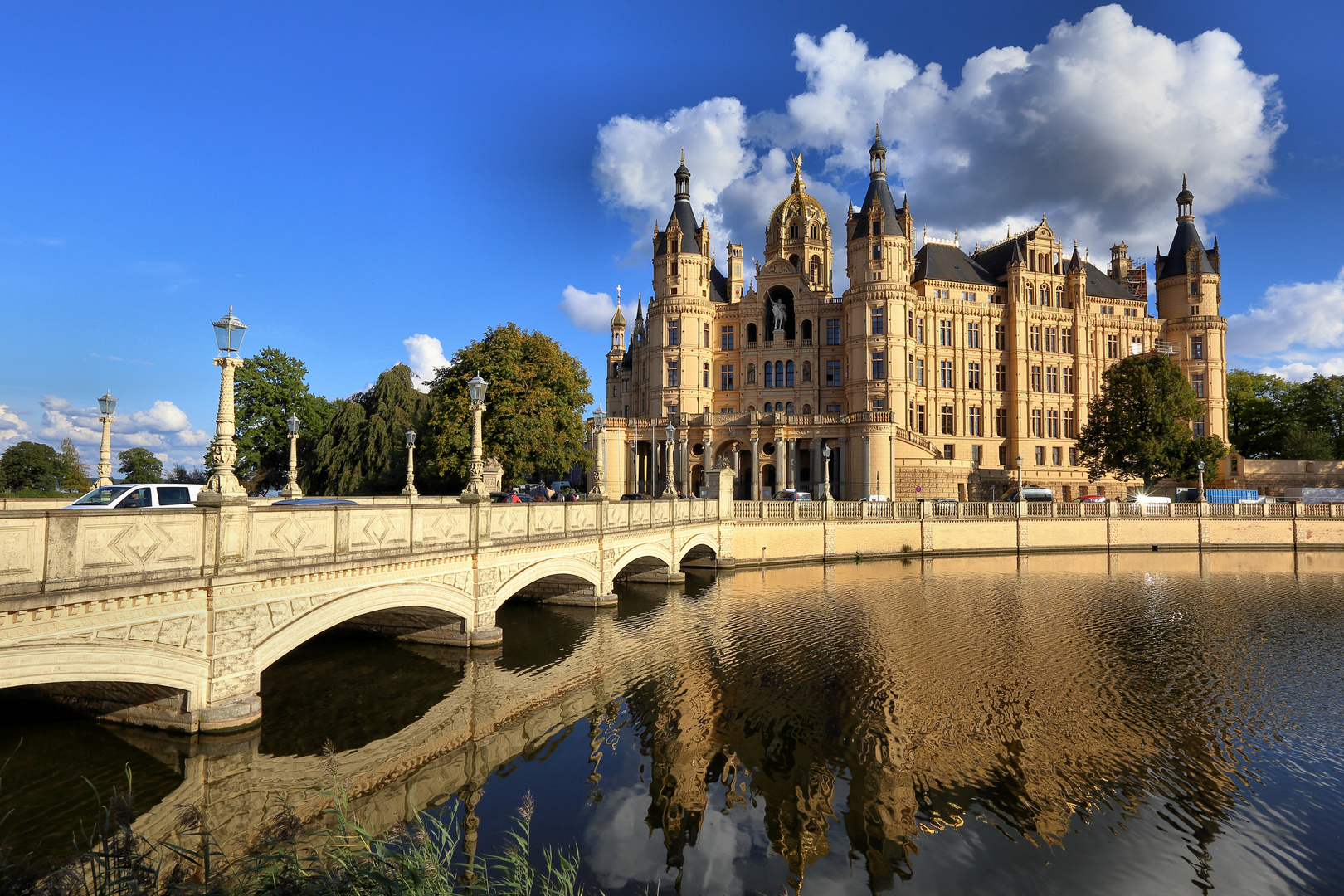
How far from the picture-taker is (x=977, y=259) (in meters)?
75.1

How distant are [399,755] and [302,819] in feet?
8.13

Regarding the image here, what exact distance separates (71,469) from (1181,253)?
105m

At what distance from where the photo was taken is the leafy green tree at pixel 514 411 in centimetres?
4334

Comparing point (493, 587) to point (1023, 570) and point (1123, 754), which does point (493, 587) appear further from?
point (1023, 570)

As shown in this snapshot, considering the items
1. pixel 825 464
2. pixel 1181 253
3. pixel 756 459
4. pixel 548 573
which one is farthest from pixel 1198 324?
pixel 548 573

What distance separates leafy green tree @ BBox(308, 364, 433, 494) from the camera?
4978 centimetres

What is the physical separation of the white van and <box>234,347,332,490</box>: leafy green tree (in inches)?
1279

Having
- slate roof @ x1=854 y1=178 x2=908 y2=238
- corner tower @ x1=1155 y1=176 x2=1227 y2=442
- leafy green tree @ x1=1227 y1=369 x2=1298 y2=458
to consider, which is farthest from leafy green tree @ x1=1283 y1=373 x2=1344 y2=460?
slate roof @ x1=854 y1=178 x2=908 y2=238

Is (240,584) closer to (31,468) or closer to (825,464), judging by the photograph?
(825,464)

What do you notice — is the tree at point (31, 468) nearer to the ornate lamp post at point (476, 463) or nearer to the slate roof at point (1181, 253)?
the ornate lamp post at point (476, 463)

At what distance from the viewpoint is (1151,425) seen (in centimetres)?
5394

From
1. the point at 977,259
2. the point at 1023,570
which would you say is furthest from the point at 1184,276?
the point at 1023,570

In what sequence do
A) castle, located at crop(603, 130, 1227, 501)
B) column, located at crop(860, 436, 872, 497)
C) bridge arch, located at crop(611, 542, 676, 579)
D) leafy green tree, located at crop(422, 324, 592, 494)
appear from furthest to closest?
castle, located at crop(603, 130, 1227, 501) < column, located at crop(860, 436, 872, 497) < leafy green tree, located at crop(422, 324, 592, 494) < bridge arch, located at crop(611, 542, 676, 579)

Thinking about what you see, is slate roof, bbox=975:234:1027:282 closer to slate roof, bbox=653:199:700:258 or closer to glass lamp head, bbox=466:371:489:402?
slate roof, bbox=653:199:700:258
